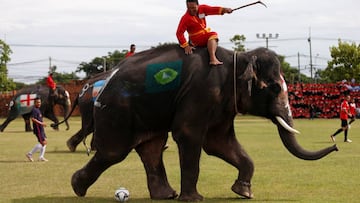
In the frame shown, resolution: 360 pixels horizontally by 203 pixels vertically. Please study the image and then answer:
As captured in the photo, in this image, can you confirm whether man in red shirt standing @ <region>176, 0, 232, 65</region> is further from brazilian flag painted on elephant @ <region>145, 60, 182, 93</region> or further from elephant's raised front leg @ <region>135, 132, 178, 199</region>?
elephant's raised front leg @ <region>135, 132, 178, 199</region>

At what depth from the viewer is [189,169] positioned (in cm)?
993

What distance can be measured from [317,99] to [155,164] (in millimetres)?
41348

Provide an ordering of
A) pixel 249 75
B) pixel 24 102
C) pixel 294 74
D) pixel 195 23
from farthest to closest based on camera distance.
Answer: pixel 294 74 < pixel 24 102 < pixel 195 23 < pixel 249 75

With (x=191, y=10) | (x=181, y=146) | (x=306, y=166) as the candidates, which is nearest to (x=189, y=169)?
(x=181, y=146)

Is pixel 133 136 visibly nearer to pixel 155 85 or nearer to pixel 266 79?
pixel 155 85

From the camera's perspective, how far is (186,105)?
9.82 m

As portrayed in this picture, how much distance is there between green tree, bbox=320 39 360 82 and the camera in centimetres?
6436

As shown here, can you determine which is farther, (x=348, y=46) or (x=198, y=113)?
(x=348, y=46)

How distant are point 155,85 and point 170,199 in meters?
1.82

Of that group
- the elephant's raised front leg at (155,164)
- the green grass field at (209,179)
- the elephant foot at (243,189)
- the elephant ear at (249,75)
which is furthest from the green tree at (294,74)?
the elephant ear at (249,75)

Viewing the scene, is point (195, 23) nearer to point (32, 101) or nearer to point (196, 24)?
point (196, 24)

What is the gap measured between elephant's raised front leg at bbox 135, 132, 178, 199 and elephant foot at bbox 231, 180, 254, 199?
3.17ft

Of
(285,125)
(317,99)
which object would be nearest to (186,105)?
(285,125)

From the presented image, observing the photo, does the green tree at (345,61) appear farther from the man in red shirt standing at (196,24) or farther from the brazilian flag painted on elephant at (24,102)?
the man in red shirt standing at (196,24)
